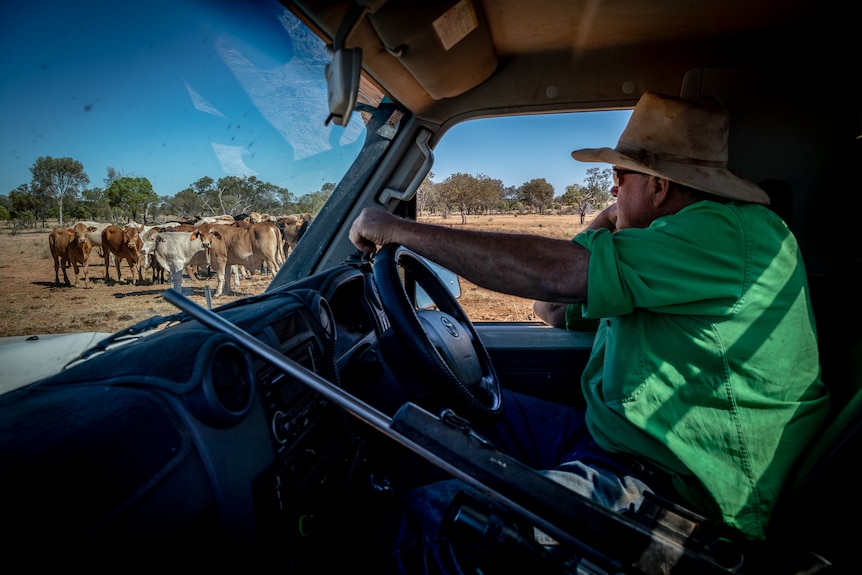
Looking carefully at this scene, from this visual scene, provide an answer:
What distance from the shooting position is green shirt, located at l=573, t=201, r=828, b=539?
1.25m

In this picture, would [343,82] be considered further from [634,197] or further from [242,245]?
[242,245]

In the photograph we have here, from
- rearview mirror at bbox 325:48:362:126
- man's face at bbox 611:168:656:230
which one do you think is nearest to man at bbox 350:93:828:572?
man's face at bbox 611:168:656:230

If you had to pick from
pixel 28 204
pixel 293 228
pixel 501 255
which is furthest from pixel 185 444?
pixel 293 228

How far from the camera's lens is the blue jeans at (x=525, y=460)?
112 cm

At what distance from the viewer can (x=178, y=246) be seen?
2811mm

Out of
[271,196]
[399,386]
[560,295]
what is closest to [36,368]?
[271,196]

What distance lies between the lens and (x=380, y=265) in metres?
1.47

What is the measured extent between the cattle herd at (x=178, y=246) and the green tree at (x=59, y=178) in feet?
0.47

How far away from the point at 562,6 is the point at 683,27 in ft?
2.20

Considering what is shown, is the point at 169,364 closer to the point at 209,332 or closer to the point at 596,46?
the point at 209,332

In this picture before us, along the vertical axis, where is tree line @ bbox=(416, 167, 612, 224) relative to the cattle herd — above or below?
above

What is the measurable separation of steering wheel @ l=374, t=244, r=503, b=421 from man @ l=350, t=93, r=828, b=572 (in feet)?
0.64

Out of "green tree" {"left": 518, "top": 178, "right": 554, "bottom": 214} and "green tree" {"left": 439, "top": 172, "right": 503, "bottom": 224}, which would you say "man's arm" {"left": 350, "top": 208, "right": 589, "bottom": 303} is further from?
"green tree" {"left": 518, "top": 178, "right": 554, "bottom": 214}

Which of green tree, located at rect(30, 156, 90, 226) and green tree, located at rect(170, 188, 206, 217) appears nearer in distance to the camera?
green tree, located at rect(30, 156, 90, 226)
